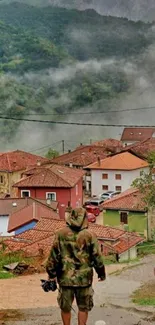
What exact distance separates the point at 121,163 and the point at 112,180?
1354mm

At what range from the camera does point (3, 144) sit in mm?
81375

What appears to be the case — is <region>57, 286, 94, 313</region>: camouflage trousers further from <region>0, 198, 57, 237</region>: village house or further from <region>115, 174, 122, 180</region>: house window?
<region>115, 174, 122, 180</region>: house window

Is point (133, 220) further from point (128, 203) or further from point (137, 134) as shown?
point (137, 134)

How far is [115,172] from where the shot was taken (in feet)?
136

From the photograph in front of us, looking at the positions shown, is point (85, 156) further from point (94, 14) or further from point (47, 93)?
point (94, 14)

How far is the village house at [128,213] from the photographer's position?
24859 millimetres

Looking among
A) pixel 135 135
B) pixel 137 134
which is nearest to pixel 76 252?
pixel 135 135

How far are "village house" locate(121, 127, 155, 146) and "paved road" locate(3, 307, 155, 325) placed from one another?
54.8 metres

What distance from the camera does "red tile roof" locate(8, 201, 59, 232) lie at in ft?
71.3

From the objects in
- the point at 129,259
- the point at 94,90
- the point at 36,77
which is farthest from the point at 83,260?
the point at 36,77

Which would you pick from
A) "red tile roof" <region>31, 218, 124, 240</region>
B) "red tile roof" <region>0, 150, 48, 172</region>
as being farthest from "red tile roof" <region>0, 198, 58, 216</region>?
"red tile roof" <region>0, 150, 48, 172</region>

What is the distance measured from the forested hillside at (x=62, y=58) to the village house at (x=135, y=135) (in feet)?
81.7

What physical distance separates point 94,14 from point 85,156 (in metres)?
139

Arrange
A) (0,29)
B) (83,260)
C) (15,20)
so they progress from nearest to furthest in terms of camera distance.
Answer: (83,260), (0,29), (15,20)
